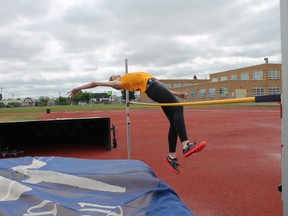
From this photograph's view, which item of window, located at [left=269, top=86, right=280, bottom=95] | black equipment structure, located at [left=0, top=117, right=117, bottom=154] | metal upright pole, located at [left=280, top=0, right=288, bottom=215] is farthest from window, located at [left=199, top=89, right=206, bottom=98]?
metal upright pole, located at [left=280, top=0, right=288, bottom=215]

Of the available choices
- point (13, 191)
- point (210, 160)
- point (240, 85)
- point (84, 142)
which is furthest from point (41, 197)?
point (240, 85)

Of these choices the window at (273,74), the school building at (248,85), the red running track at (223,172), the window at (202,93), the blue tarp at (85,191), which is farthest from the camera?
the window at (202,93)

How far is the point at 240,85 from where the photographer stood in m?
40.2

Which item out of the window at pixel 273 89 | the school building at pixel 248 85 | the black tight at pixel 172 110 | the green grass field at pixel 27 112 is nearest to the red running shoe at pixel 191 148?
the black tight at pixel 172 110

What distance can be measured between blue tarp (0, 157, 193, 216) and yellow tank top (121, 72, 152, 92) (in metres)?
1.16

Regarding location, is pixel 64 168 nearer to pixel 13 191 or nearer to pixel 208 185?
pixel 13 191

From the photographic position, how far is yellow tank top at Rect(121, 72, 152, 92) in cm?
380

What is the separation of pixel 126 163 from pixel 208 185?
172cm

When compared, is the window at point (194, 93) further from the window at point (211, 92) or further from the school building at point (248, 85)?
the window at point (211, 92)

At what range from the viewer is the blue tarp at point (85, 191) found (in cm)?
219

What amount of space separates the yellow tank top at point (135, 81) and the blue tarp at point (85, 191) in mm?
1159

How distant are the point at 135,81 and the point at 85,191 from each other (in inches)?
69.8

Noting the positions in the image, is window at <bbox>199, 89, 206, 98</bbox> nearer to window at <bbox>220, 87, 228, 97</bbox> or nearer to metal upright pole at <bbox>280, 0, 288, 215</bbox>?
window at <bbox>220, 87, 228, 97</bbox>

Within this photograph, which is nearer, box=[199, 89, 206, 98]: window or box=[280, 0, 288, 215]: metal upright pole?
Answer: box=[280, 0, 288, 215]: metal upright pole
